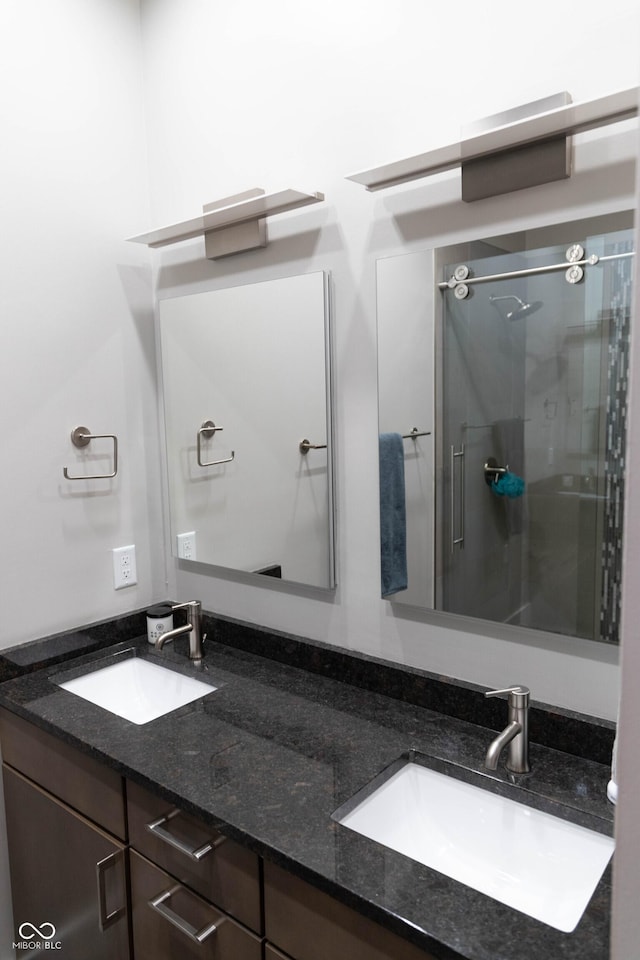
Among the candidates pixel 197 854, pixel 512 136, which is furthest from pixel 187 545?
pixel 512 136

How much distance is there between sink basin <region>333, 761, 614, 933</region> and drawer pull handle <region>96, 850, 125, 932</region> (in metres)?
0.63

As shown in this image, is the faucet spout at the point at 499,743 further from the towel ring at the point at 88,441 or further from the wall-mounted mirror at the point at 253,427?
the towel ring at the point at 88,441

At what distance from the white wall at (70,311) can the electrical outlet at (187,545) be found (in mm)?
131

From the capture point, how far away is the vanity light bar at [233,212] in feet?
5.32

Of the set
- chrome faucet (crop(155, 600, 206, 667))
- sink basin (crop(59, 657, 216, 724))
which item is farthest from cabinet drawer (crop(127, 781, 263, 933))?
chrome faucet (crop(155, 600, 206, 667))

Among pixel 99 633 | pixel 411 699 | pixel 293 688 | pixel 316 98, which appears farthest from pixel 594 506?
pixel 99 633

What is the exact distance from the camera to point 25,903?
1808 millimetres

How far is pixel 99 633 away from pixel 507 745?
1228 millimetres

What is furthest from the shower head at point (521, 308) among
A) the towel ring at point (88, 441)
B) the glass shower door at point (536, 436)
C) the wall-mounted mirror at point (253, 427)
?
the towel ring at point (88, 441)

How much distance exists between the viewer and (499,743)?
1210 mm

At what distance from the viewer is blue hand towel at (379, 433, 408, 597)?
1.56 meters

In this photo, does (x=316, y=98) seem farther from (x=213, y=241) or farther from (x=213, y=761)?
(x=213, y=761)

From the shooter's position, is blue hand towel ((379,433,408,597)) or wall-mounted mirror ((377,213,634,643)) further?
blue hand towel ((379,433,408,597))

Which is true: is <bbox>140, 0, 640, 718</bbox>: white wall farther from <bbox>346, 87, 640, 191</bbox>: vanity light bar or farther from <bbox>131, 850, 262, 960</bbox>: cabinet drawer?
<bbox>131, 850, 262, 960</bbox>: cabinet drawer
